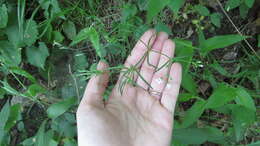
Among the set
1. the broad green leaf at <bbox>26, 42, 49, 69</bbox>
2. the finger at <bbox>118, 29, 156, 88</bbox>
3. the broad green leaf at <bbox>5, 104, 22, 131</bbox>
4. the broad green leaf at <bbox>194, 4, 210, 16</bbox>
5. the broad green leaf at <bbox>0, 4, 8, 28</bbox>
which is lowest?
the broad green leaf at <bbox>5, 104, 22, 131</bbox>

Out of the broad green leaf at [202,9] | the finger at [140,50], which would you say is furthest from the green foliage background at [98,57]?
the finger at [140,50]

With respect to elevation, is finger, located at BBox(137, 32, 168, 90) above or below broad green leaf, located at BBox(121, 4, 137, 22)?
below

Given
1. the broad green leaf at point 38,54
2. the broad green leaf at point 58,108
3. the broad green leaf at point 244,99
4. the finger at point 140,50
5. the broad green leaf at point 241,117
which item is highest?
the finger at point 140,50

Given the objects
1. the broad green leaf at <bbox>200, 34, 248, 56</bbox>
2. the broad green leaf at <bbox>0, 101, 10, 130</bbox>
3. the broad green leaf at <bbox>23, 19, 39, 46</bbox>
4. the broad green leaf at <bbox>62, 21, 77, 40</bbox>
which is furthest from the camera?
the broad green leaf at <bbox>62, 21, 77, 40</bbox>

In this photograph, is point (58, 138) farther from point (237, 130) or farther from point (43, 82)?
point (237, 130)

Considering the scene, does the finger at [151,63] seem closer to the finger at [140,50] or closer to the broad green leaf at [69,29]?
the finger at [140,50]

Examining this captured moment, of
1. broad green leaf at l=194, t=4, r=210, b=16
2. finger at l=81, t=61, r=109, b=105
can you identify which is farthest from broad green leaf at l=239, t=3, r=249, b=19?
finger at l=81, t=61, r=109, b=105

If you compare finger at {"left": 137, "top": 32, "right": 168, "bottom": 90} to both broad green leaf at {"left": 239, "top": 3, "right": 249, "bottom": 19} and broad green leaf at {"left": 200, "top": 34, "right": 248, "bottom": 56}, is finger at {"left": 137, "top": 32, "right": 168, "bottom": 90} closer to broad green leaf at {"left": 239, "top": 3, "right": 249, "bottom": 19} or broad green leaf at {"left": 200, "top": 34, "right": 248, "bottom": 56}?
broad green leaf at {"left": 200, "top": 34, "right": 248, "bottom": 56}
